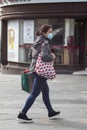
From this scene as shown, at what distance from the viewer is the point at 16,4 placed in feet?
68.3

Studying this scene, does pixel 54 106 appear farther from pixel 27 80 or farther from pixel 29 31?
pixel 29 31

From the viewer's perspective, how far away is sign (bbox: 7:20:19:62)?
21.3 metres

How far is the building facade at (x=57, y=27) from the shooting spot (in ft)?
64.8

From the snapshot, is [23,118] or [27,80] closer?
[23,118]

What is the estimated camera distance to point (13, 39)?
2172 centimetres

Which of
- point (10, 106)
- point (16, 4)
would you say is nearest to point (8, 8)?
point (16, 4)

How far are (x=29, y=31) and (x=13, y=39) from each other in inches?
52.6

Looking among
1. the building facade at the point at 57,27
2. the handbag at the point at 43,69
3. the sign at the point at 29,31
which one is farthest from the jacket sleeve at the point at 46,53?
the sign at the point at 29,31

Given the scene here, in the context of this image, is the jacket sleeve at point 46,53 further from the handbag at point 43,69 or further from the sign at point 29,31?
the sign at point 29,31

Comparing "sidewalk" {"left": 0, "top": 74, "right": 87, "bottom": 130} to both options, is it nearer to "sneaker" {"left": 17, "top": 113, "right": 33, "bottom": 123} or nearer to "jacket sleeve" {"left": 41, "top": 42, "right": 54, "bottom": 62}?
"sneaker" {"left": 17, "top": 113, "right": 33, "bottom": 123}

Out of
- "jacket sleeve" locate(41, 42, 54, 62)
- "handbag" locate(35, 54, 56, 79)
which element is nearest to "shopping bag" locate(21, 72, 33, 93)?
"handbag" locate(35, 54, 56, 79)

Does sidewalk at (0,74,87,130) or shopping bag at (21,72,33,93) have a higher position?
shopping bag at (21,72,33,93)

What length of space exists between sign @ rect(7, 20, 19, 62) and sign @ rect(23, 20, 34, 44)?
1.82ft

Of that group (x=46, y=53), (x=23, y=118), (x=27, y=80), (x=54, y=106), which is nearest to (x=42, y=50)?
(x=46, y=53)
